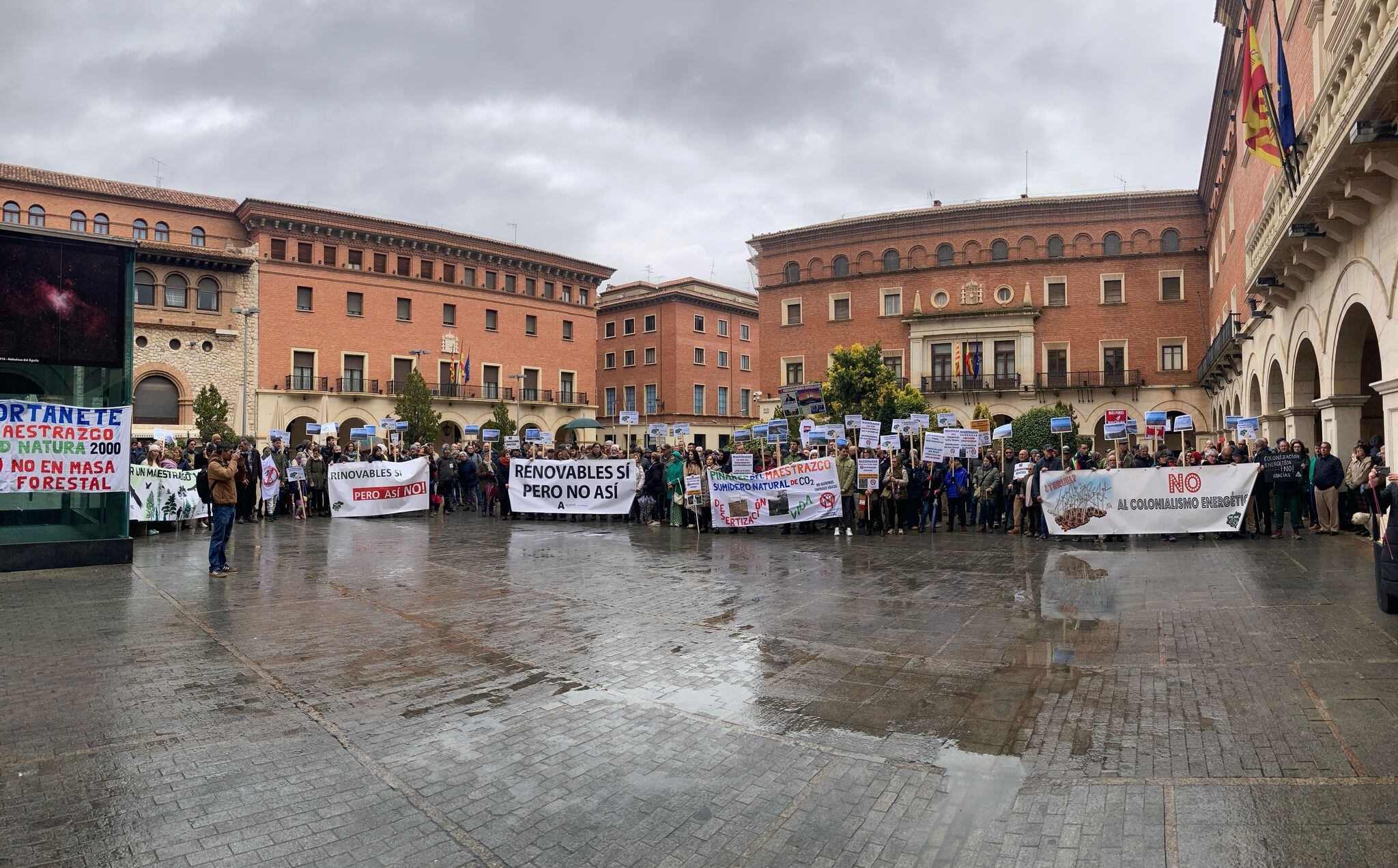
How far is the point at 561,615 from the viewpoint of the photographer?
7.92 meters

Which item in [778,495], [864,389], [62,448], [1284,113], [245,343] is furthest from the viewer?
[864,389]

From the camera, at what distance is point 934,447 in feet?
54.6

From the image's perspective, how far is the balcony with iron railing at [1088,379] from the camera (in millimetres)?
47188

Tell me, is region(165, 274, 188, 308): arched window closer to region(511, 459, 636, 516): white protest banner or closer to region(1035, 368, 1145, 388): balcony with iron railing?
region(511, 459, 636, 516): white protest banner

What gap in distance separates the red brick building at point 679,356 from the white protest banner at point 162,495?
4573 centimetres

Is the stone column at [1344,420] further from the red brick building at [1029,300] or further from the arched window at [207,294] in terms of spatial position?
the arched window at [207,294]

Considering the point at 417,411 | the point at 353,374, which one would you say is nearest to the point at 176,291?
the point at 353,374

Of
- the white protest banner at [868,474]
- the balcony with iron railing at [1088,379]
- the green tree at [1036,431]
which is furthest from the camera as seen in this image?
the balcony with iron railing at [1088,379]

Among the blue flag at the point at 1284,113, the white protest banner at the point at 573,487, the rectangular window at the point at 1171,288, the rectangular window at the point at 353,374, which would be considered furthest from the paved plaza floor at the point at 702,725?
the rectangular window at the point at 1171,288

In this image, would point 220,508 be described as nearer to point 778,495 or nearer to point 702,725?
point 702,725

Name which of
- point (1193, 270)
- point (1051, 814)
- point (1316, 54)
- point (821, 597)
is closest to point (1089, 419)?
point (1193, 270)

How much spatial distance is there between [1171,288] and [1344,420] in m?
36.1

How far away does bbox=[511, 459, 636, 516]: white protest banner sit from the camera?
19.6 meters

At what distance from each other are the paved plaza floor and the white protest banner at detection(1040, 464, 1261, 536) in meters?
4.41
